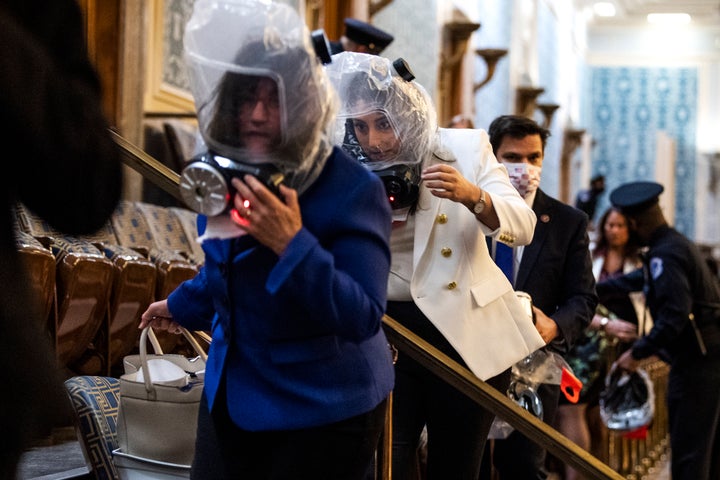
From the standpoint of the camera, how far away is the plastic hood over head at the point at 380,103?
2840 mm

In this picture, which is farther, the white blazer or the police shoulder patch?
the police shoulder patch

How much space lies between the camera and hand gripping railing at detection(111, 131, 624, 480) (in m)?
2.70

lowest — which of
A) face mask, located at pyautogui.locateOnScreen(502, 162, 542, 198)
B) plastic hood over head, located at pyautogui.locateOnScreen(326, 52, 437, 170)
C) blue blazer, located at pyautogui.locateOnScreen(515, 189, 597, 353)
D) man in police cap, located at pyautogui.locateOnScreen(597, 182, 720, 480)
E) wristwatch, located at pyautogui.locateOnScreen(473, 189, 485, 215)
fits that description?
man in police cap, located at pyautogui.locateOnScreen(597, 182, 720, 480)

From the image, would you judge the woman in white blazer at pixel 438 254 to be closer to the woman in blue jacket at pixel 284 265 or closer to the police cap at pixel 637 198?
the woman in blue jacket at pixel 284 265

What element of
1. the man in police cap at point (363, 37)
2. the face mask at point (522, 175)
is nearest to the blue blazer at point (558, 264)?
the face mask at point (522, 175)

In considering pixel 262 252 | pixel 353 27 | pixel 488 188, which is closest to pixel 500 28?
pixel 353 27

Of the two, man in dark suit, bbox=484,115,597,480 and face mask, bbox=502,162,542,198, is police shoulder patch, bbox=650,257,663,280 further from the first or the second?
face mask, bbox=502,162,542,198

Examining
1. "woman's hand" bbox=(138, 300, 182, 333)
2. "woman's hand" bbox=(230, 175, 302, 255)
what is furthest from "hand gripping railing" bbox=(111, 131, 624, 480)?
"woman's hand" bbox=(230, 175, 302, 255)

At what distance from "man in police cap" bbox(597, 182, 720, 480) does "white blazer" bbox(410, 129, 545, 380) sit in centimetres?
273

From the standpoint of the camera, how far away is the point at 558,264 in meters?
3.99

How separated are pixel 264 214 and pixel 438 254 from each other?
1.20 m

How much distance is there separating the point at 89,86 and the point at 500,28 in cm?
1371

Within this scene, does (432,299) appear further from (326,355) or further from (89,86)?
(89,86)

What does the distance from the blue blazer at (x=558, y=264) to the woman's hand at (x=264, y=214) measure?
7.13 ft
